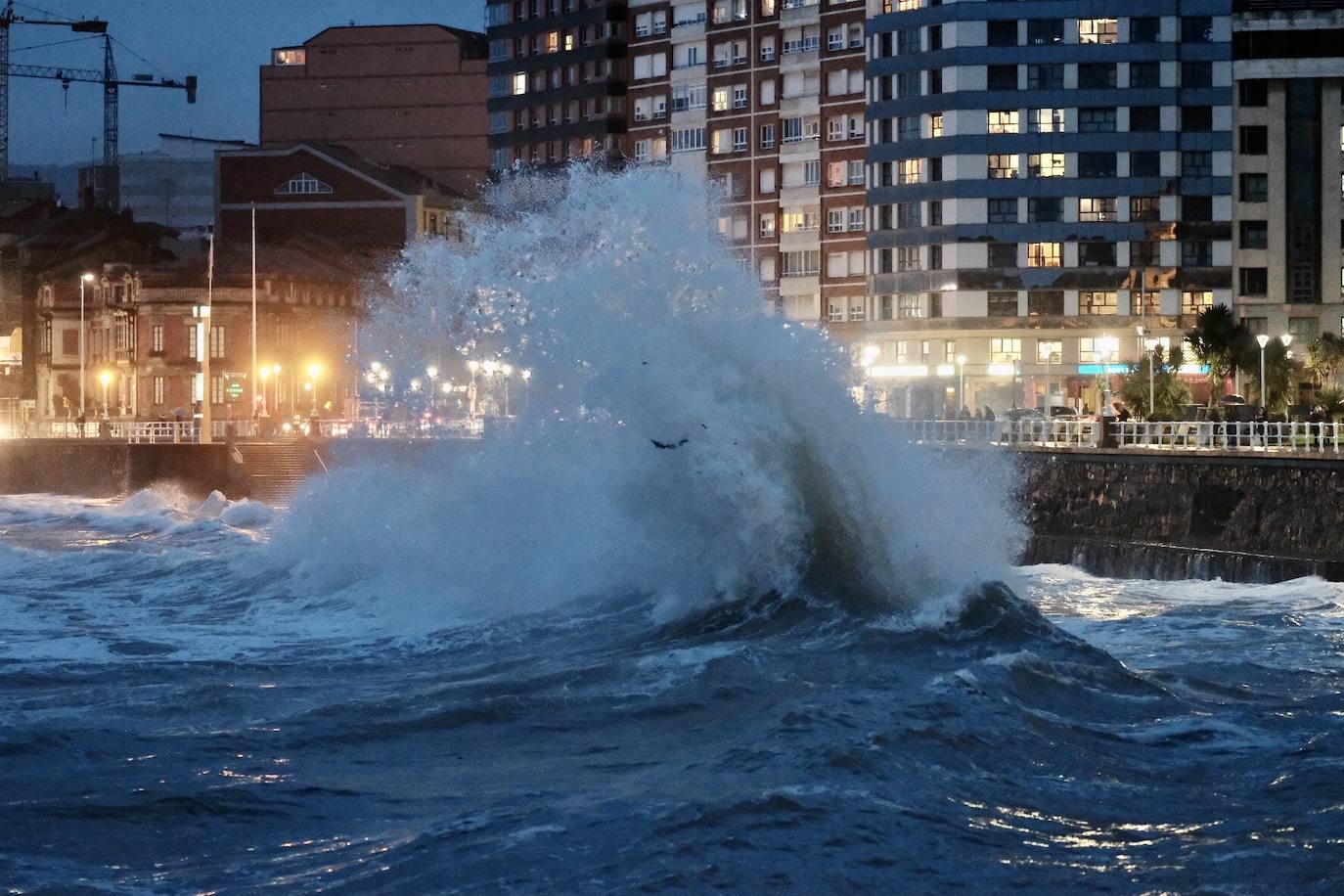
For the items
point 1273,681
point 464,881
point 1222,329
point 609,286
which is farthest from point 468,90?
point 464,881

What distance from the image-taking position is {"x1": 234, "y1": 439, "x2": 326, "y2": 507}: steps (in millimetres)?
67688

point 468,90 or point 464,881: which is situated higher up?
point 468,90

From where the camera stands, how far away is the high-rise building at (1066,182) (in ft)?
297

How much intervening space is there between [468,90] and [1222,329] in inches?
2560

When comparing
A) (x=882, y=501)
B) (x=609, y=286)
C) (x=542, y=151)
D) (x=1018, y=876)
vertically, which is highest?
(x=542, y=151)

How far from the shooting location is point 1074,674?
23.8 metres

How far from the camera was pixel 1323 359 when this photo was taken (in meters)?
74.9

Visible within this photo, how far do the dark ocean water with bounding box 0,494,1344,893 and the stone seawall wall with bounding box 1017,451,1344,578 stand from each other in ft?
36.8

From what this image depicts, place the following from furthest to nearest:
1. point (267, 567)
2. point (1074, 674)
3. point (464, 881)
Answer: point (267, 567), point (1074, 674), point (464, 881)

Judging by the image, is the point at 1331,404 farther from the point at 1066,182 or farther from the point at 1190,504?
the point at 1066,182

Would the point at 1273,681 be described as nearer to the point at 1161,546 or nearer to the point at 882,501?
the point at 882,501

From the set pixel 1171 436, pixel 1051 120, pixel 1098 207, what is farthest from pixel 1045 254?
pixel 1171 436

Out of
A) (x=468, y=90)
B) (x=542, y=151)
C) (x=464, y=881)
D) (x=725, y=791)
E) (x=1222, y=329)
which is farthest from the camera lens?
(x=468, y=90)

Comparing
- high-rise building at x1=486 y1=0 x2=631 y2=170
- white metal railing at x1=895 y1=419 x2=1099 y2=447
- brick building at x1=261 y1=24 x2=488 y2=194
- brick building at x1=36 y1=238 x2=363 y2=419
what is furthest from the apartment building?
white metal railing at x1=895 y1=419 x2=1099 y2=447
